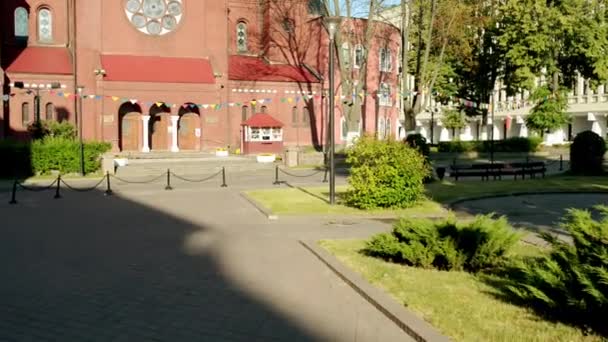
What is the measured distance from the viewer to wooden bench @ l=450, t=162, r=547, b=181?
26.1m

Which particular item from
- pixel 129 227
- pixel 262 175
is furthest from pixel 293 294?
pixel 262 175

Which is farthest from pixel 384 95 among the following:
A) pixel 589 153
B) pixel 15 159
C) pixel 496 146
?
pixel 15 159

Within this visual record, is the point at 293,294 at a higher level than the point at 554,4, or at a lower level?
lower

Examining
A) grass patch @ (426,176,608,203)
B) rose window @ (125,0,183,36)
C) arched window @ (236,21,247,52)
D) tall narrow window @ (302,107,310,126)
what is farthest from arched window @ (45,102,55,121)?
grass patch @ (426,176,608,203)

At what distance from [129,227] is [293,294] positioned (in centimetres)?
717

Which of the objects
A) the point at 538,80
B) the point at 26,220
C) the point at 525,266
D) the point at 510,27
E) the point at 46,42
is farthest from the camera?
the point at 538,80

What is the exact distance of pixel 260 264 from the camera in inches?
389

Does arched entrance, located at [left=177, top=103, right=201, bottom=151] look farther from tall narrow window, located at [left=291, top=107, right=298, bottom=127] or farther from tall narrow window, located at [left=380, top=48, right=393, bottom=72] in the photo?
tall narrow window, located at [left=380, top=48, right=393, bottom=72]

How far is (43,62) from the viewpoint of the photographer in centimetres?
4116

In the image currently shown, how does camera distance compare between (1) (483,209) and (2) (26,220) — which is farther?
(1) (483,209)

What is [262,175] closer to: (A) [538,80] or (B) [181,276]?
(B) [181,276]

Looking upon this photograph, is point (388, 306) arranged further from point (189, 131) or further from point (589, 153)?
point (189, 131)

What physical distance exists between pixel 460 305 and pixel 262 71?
135 ft

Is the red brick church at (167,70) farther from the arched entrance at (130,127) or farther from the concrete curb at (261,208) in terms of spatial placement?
the concrete curb at (261,208)
